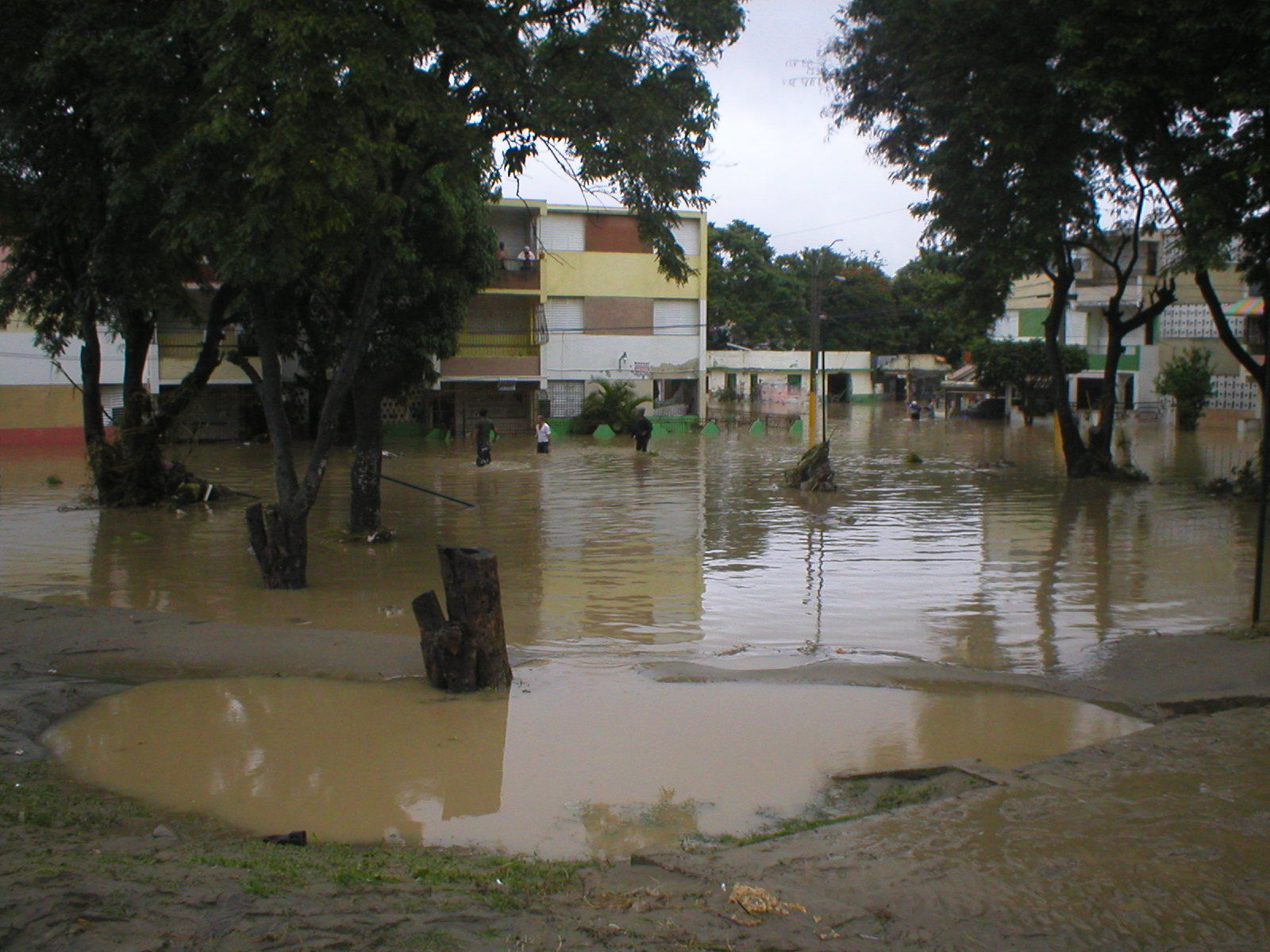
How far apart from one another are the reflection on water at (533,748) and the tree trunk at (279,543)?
12.8ft

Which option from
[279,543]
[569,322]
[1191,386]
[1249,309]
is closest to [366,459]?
[279,543]

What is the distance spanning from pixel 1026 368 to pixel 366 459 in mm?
39978

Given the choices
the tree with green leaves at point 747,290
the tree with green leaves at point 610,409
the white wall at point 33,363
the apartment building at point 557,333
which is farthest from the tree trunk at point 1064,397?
the tree with green leaves at point 747,290

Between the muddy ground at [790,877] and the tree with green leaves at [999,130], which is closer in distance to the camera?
the muddy ground at [790,877]

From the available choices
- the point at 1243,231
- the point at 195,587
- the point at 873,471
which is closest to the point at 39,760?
the point at 195,587

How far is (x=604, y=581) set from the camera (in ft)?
42.9

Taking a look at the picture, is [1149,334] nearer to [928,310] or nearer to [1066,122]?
[928,310]

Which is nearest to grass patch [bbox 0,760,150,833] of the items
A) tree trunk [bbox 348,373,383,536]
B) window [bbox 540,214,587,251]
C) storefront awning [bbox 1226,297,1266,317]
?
→ tree trunk [bbox 348,373,383,536]

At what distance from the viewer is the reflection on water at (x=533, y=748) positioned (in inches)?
236

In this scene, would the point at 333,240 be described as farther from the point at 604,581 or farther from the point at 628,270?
the point at 628,270

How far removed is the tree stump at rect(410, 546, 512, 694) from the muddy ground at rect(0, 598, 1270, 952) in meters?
2.53

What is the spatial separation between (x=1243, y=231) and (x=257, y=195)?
1498cm

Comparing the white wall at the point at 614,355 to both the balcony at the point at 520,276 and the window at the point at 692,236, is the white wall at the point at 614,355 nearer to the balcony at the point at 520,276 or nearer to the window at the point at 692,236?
the balcony at the point at 520,276

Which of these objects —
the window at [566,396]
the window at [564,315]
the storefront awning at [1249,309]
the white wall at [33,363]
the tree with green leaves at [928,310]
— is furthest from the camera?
the tree with green leaves at [928,310]
